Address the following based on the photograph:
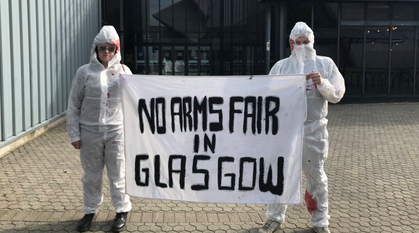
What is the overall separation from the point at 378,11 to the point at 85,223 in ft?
51.2

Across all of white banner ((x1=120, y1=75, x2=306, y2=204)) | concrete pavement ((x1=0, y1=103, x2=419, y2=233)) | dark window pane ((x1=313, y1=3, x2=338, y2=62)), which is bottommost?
concrete pavement ((x1=0, y1=103, x2=419, y2=233))

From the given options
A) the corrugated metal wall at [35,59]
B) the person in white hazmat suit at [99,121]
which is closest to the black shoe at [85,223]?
the person in white hazmat suit at [99,121]

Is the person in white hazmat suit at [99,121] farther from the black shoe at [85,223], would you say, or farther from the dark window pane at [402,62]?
the dark window pane at [402,62]

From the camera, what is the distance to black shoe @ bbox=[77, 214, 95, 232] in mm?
4395

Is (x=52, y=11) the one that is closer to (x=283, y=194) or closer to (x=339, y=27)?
(x=283, y=194)

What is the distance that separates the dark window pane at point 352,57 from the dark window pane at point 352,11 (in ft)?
1.34

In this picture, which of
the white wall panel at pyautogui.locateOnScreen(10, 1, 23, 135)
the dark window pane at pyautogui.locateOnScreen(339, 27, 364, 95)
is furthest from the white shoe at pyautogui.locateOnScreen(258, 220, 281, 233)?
the dark window pane at pyautogui.locateOnScreen(339, 27, 364, 95)

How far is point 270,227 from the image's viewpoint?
14.4ft

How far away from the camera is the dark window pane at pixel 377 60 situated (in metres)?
17.2

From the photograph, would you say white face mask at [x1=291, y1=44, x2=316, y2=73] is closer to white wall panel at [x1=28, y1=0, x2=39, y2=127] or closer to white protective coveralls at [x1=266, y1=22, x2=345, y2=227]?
white protective coveralls at [x1=266, y1=22, x2=345, y2=227]

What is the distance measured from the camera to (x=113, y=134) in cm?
441

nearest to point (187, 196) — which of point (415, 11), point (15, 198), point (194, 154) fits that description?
point (194, 154)

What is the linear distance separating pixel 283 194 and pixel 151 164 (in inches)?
50.0

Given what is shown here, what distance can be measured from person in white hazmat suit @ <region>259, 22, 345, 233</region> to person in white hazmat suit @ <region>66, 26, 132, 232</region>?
5.10ft
